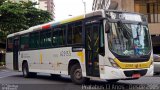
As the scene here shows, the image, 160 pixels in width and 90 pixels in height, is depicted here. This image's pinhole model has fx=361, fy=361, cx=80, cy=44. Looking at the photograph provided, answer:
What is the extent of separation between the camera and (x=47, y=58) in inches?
771

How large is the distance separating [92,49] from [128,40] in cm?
164

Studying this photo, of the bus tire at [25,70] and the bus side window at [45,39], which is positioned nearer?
the bus side window at [45,39]

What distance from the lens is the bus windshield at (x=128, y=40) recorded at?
557 inches

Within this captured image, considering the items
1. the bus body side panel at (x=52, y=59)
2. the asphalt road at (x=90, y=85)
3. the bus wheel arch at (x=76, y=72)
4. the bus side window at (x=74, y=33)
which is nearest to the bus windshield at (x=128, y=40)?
the asphalt road at (x=90, y=85)

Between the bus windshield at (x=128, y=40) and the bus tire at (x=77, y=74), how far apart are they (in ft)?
8.30

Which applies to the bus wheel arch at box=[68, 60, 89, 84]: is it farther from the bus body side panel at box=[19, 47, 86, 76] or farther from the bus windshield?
the bus windshield

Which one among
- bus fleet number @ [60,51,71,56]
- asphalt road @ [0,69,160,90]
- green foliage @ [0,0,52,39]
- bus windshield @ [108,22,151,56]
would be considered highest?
green foliage @ [0,0,52,39]

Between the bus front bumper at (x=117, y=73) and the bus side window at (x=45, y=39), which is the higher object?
the bus side window at (x=45, y=39)

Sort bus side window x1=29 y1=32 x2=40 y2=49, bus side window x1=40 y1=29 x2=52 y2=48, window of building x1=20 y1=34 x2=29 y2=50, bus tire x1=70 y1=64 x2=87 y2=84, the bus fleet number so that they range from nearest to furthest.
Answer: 1. bus tire x1=70 y1=64 x2=87 y2=84
2. the bus fleet number
3. bus side window x1=40 y1=29 x2=52 y2=48
4. bus side window x1=29 y1=32 x2=40 y2=49
5. window of building x1=20 y1=34 x2=29 y2=50

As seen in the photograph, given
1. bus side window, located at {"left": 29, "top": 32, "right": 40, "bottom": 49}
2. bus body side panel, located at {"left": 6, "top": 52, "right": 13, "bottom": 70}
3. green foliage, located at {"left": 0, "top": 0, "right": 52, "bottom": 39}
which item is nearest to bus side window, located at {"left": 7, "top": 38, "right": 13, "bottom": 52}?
bus body side panel, located at {"left": 6, "top": 52, "right": 13, "bottom": 70}

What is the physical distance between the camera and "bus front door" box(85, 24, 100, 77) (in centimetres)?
1479

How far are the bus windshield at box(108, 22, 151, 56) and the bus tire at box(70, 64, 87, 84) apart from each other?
253cm

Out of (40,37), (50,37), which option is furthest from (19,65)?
(50,37)

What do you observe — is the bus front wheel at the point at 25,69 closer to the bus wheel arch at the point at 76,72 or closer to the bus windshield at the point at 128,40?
the bus wheel arch at the point at 76,72
